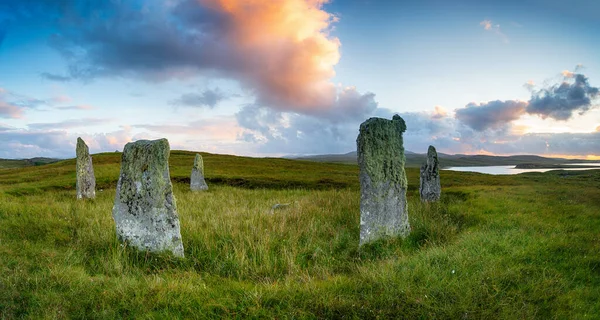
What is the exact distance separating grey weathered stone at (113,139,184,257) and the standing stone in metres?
5.54

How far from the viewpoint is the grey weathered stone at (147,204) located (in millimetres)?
8828

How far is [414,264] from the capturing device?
277 inches

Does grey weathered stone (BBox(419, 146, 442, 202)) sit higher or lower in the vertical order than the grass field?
higher

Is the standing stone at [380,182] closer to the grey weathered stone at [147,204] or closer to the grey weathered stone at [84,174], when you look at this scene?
the grey weathered stone at [147,204]

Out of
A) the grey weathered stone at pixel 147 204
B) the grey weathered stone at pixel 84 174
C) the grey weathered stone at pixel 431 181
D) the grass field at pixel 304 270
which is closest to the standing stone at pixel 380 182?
the grass field at pixel 304 270

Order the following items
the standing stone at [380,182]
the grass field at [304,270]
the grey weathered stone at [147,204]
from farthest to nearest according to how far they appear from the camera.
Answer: the standing stone at [380,182], the grey weathered stone at [147,204], the grass field at [304,270]

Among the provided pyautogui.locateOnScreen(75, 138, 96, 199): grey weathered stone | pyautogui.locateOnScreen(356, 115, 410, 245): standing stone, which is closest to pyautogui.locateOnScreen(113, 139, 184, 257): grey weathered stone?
pyautogui.locateOnScreen(356, 115, 410, 245): standing stone

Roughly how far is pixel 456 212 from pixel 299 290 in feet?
32.9

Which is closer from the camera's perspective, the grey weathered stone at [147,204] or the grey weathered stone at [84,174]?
the grey weathered stone at [147,204]

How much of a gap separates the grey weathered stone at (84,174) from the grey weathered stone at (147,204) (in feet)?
43.7

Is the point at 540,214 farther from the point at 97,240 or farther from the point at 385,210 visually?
the point at 97,240

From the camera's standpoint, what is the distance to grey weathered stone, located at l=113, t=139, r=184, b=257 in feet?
29.0

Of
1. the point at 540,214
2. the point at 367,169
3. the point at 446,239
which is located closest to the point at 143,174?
the point at 367,169

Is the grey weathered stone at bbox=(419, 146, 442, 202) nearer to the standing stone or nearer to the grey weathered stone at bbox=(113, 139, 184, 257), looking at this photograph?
the standing stone
